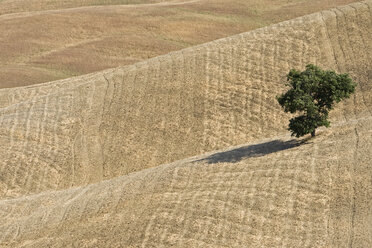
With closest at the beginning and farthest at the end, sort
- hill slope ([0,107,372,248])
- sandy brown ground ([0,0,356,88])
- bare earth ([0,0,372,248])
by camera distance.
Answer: hill slope ([0,107,372,248])
bare earth ([0,0,372,248])
sandy brown ground ([0,0,356,88])

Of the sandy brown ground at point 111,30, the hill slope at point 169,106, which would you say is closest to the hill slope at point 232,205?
the hill slope at point 169,106

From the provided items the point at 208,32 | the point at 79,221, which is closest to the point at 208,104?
the point at 79,221

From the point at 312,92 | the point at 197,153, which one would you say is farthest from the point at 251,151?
the point at 197,153

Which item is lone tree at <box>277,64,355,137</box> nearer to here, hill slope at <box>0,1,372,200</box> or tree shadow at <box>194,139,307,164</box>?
tree shadow at <box>194,139,307,164</box>

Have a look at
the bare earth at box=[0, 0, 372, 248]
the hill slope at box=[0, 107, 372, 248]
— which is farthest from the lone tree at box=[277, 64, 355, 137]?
the bare earth at box=[0, 0, 372, 248]

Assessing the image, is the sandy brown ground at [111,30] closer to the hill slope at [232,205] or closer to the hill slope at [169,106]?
the hill slope at [169,106]
